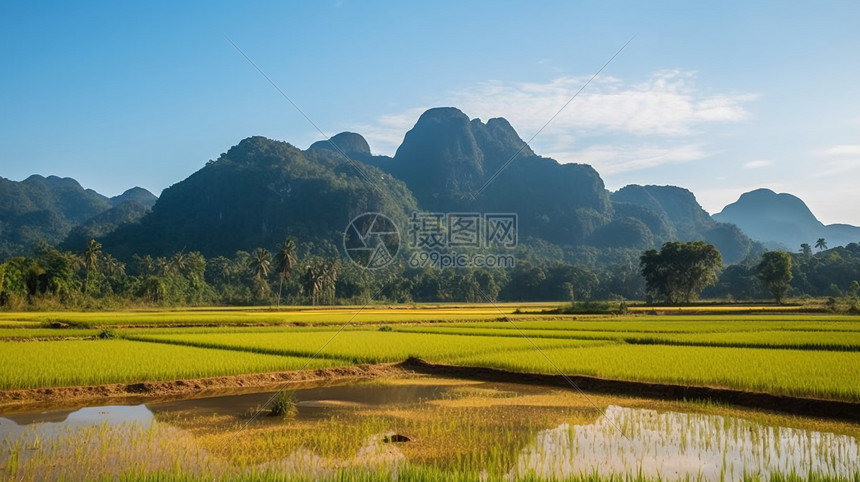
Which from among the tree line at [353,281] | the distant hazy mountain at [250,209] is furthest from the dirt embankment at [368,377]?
the distant hazy mountain at [250,209]

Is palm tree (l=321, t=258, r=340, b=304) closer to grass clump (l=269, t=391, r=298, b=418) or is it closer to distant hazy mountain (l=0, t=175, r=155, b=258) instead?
grass clump (l=269, t=391, r=298, b=418)

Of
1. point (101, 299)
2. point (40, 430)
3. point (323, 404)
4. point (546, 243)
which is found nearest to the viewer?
point (40, 430)

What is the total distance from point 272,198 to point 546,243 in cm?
7152

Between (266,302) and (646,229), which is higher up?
(646,229)

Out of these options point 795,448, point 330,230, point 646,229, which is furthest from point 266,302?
point 646,229

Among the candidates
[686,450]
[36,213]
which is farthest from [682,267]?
[36,213]

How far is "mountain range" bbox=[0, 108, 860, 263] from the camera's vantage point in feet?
376

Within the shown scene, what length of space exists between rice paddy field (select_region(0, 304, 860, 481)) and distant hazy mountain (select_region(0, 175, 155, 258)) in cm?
11004

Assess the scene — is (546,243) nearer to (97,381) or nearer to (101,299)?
(101,299)

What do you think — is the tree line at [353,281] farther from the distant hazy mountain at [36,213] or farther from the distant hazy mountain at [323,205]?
the distant hazy mountain at [36,213]

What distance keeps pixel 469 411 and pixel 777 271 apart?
6043 cm

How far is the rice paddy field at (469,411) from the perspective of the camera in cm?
672

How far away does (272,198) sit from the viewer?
127 meters

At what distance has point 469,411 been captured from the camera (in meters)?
10.3
